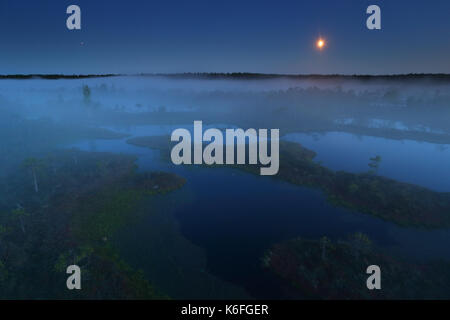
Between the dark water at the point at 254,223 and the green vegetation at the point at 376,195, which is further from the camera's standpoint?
the green vegetation at the point at 376,195

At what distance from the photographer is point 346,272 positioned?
27.0 metres

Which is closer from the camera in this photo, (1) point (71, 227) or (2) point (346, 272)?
(2) point (346, 272)

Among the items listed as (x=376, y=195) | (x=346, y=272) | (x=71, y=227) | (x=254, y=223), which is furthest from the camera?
(x=376, y=195)

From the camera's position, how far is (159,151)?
8050 cm

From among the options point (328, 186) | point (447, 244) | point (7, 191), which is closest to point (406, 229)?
point (447, 244)

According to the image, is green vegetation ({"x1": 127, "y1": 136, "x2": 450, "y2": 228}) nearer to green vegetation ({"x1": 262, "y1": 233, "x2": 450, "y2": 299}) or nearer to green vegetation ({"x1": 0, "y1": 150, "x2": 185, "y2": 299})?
green vegetation ({"x1": 262, "y1": 233, "x2": 450, "y2": 299})

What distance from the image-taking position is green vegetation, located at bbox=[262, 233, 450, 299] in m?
24.8

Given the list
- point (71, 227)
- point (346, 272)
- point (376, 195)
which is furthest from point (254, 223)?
point (71, 227)

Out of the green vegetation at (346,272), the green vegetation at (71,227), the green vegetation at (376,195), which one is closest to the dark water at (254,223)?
the green vegetation at (346,272)

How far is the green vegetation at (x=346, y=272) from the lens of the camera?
24797 millimetres

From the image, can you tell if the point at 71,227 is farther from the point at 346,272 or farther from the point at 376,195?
the point at 376,195

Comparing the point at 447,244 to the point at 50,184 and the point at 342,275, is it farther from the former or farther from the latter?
the point at 50,184

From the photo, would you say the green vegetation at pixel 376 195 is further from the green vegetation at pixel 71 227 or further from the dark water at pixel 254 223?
the green vegetation at pixel 71 227

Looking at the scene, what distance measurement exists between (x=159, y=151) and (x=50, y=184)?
35.1 meters
